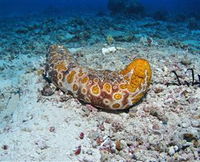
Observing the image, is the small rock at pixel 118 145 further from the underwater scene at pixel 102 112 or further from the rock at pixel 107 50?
the rock at pixel 107 50

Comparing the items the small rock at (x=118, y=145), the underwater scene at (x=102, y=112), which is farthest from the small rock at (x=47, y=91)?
the small rock at (x=118, y=145)

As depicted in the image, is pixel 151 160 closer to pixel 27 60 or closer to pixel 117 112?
pixel 117 112

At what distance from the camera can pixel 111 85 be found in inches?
170

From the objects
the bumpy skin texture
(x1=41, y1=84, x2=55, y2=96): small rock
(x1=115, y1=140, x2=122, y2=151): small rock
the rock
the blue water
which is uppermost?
the blue water

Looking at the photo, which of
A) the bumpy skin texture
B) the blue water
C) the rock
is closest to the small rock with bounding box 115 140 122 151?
the bumpy skin texture

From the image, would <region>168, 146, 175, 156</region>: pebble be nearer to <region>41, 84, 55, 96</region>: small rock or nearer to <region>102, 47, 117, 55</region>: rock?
<region>41, 84, 55, 96</region>: small rock

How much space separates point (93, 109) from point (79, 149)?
0.97 metres

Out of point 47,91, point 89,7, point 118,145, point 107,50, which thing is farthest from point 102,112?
point 89,7

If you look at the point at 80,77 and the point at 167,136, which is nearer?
the point at 167,136

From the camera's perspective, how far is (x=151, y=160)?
3.61m

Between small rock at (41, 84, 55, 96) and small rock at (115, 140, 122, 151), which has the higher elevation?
small rock at (41, 84, 55, 96)

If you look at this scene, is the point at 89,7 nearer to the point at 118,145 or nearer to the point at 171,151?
the point at 118,145

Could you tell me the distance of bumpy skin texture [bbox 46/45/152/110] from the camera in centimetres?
427

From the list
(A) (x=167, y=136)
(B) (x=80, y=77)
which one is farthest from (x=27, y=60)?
(A) (x=167, y=136)
